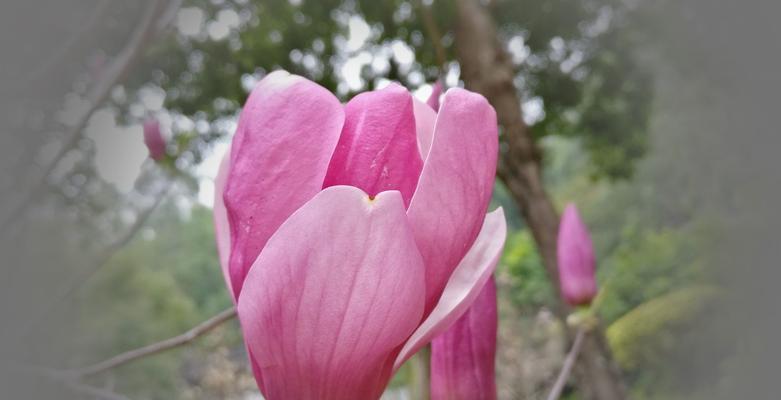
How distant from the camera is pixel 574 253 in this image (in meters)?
0.56

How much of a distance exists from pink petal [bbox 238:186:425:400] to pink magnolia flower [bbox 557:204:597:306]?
0.42 metres

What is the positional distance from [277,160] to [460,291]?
0.19ft

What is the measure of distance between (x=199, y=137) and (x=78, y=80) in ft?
1.26

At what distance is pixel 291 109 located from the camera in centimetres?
17

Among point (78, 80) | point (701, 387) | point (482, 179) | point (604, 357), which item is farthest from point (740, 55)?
point (482, 179)

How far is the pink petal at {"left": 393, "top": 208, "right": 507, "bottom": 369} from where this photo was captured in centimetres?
17

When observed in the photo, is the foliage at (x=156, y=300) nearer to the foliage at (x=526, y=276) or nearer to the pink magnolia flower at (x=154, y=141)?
the pink magnolia flower at (x=154, y=141)

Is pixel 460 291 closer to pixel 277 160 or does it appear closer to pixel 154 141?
pixel 277 160

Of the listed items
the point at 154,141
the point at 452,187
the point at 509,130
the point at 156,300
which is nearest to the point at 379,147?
the point at 452,187

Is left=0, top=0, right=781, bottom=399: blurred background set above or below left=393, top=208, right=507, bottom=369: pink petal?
below

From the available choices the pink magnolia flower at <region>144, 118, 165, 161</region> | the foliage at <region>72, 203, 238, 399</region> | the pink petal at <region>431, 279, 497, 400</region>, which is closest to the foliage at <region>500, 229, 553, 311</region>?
the foliage at <region>72, 203, 238, 399</region>

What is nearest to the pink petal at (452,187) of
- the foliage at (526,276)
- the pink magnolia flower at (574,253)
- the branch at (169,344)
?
the branch at (169,344)

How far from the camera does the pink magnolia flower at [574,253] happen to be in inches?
22.0

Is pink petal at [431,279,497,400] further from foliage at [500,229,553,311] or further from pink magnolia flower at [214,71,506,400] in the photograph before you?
foliage at [500,229,553,311]
